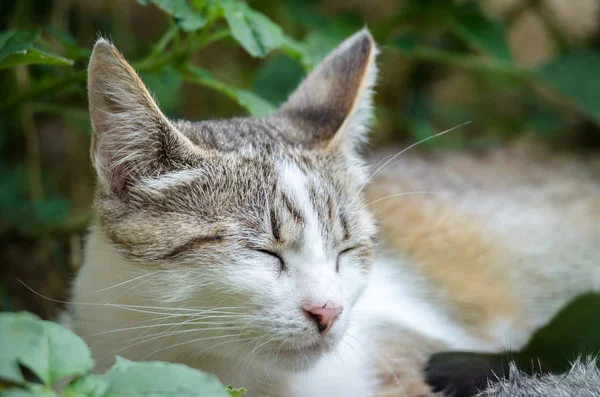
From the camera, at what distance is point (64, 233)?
3008 millimetres

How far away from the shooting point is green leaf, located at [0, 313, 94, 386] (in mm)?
1024

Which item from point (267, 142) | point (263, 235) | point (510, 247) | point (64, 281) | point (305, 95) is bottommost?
point (64, 281)

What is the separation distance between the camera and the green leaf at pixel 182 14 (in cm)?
188

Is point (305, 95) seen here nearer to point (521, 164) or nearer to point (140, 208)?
point (140, 208)

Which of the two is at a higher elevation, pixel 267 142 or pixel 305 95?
pixel 305 95

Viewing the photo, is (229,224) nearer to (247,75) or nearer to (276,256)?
(276,256)

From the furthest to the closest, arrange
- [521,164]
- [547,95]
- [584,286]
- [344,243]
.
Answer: [547,95], [521,164], [584,286], [344,243]

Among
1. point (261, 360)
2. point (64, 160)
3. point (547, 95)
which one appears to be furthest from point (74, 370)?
point (547, 95)

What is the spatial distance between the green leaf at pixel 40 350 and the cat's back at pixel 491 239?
1.34 metres

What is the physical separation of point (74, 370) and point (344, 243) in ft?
2.82

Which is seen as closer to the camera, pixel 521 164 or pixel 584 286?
pixel 584 286

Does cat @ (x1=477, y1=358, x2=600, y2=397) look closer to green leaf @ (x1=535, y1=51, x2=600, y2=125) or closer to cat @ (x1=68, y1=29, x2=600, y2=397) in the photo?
cat @ (x1=68, y1=29, x2=600, y2=397)

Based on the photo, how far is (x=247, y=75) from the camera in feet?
13.5

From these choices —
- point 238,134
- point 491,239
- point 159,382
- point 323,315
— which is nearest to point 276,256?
point 323,315
